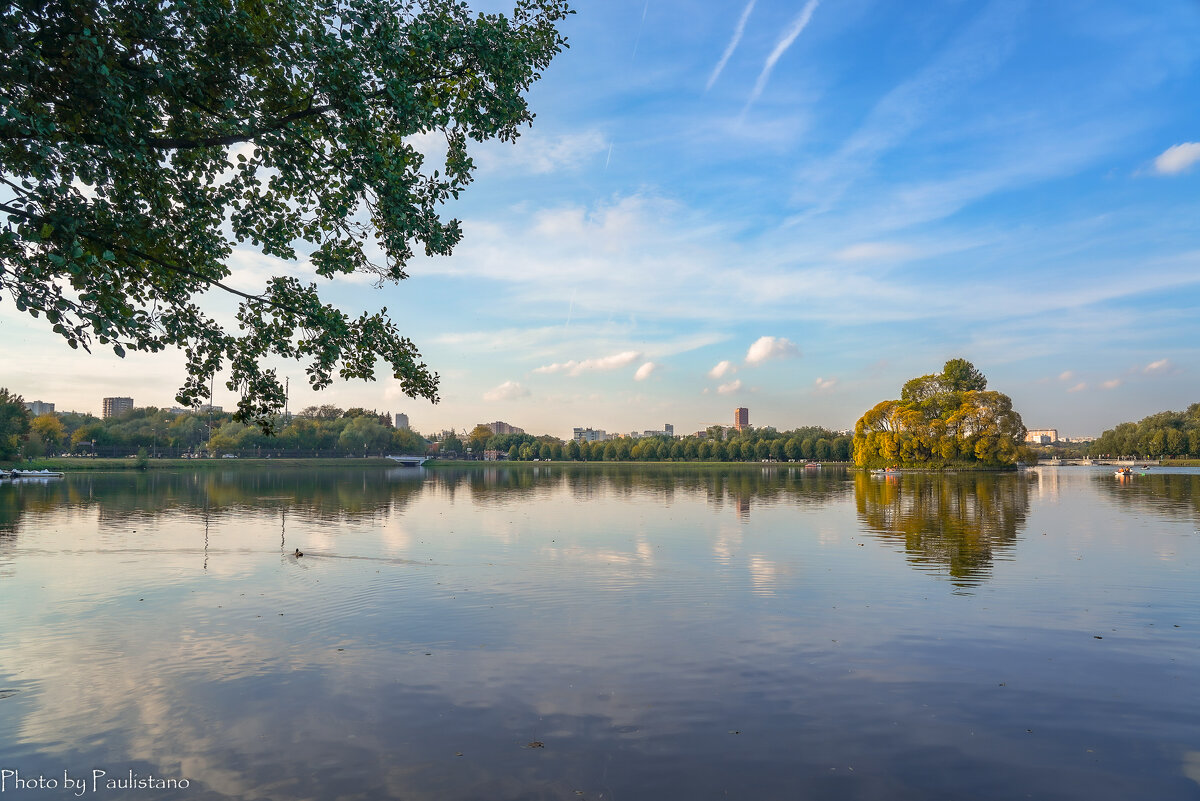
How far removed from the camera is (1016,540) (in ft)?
91.9

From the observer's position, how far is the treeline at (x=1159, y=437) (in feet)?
512

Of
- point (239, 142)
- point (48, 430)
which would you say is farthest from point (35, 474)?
point (239, 142)

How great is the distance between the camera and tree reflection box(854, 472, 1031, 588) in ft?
74.6

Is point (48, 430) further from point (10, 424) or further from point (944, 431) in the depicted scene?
point (944, 431)

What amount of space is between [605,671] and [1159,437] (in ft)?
637

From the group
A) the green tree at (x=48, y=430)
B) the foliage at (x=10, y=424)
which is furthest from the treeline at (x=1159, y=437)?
the green tree at (x=48, y=430)

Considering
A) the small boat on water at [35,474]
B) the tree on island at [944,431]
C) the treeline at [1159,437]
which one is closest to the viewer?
the small boat on water at [35,474]

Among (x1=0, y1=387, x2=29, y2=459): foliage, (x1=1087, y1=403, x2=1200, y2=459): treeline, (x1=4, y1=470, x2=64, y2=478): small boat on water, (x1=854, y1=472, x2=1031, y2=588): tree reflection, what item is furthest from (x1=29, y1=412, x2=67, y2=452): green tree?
(x1=1087, y1=403, x2=1200, y2=459): treeline

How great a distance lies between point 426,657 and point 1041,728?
32.5ft

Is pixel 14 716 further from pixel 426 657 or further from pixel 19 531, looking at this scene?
pixel 19 531

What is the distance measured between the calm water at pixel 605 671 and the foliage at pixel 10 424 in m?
86.2

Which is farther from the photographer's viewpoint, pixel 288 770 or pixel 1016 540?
pixel 1016 540

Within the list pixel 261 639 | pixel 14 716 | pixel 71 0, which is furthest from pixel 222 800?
pixel 71 0

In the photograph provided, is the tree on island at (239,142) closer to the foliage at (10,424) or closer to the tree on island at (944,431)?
the foliage at (10,424)
